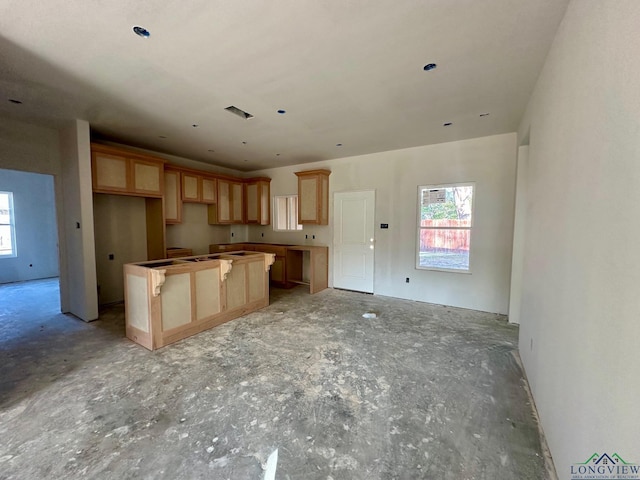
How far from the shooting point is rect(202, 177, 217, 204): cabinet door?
5719 mm

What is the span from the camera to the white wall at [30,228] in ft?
20.2

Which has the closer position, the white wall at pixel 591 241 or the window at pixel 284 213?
the white wall at pixel 591 241

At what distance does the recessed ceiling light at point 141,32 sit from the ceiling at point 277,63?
4 cm

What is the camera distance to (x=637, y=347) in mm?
842

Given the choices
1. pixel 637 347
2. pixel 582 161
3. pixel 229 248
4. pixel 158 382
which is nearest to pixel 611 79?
pixel 582 161

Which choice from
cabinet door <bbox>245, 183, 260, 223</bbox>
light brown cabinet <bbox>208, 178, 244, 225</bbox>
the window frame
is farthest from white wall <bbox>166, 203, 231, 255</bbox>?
the window frame

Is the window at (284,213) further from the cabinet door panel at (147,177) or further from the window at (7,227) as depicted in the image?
the window at (7,227)

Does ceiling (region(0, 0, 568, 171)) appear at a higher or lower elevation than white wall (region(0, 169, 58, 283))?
higher

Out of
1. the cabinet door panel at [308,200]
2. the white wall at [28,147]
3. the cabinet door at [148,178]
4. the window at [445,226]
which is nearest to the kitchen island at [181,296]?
the cabinet door at [148,178]

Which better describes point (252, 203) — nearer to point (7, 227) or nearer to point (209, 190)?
point (209, 190)

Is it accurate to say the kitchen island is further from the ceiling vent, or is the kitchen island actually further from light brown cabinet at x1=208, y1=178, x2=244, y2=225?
light brown cabinet at x1=208, y1=178, x2=244, y2=225

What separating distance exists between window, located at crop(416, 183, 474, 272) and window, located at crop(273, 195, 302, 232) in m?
3.11

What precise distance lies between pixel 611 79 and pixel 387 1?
4.13ft

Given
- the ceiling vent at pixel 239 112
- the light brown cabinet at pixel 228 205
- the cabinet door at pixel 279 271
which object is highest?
the ceiling vent at pixel 239 112
